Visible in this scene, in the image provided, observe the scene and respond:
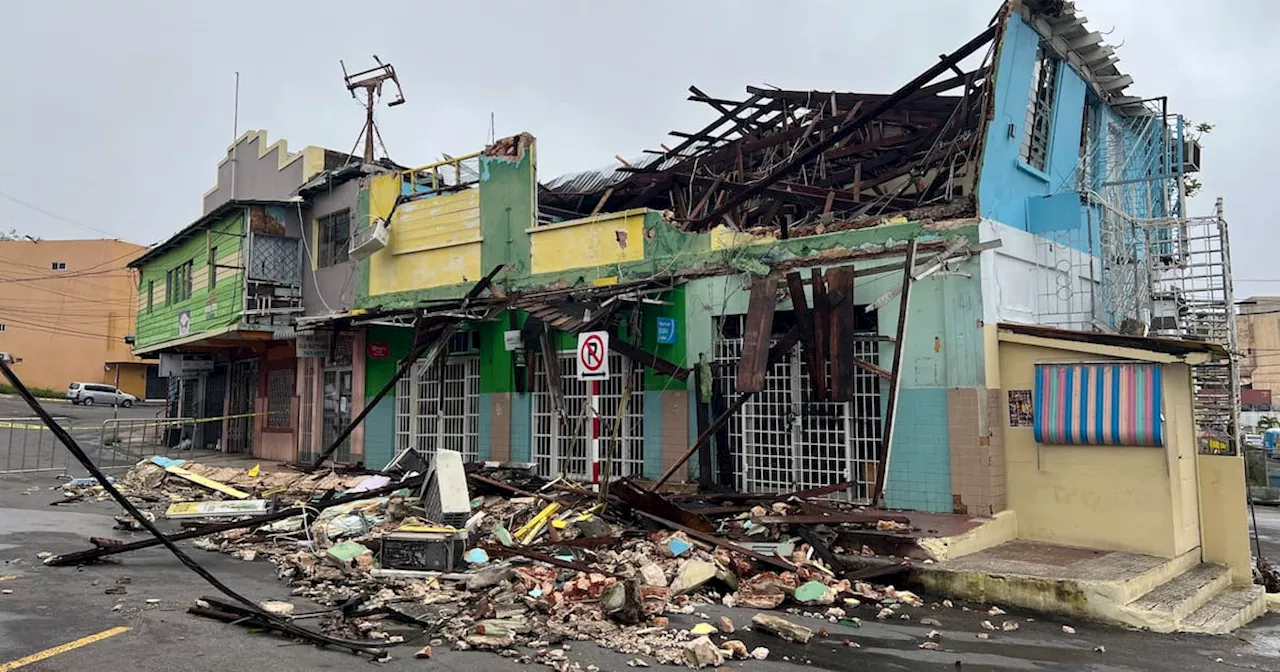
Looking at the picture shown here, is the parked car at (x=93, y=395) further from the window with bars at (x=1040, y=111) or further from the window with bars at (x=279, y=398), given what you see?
the window with bars at (x=1040, y=111)

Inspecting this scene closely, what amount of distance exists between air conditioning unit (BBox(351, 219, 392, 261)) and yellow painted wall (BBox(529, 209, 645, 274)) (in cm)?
363

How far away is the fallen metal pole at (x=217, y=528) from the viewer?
357 inches

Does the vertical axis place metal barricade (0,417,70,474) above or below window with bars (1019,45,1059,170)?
below

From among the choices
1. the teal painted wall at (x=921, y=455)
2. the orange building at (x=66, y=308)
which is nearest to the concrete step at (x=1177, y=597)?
the teal painted wall at (x=921, y=455)

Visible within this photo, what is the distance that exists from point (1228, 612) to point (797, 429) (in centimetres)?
543

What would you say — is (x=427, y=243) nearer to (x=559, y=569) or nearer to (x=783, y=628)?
(x=559, y=569)

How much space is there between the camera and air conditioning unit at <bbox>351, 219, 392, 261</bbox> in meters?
16.8

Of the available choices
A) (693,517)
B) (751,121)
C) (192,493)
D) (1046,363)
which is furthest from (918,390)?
(192,493)

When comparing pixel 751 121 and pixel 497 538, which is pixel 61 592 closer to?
pixel 497 538

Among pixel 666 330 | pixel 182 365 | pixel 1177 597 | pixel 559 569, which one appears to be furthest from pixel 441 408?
pixel 1177 597

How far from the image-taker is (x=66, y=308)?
153 ft

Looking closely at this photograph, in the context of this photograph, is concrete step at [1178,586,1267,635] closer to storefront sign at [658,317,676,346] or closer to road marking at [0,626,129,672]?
storefront sign at [658,317,676,346]

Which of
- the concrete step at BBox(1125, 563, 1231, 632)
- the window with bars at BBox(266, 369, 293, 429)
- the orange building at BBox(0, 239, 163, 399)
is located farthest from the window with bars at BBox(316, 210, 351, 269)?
the orange building at BBox(0, 239, 163, 399)

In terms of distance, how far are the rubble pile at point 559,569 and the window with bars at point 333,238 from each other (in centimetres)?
826
